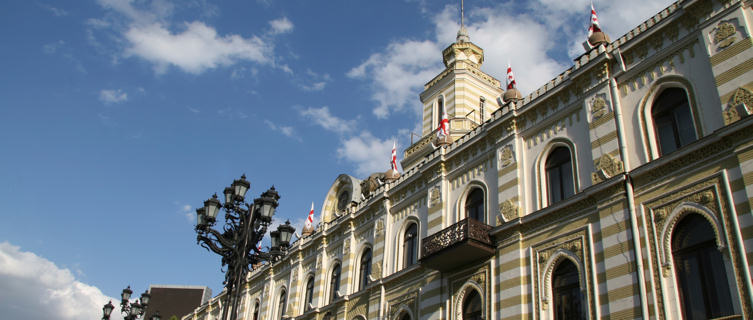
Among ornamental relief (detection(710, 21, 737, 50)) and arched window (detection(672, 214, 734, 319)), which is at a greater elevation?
ornamental relief (detection(710, 21, 737, 50))

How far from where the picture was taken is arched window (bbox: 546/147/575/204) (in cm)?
1795

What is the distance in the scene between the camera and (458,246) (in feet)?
61.0

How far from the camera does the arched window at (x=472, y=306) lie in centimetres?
1906

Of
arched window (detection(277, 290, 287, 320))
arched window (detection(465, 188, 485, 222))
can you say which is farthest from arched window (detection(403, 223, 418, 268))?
arched window (detection(277, 290, 287, 320))

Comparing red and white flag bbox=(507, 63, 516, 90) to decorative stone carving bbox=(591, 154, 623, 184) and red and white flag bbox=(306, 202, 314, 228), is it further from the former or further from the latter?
red and white flag bbox=(306, 202, 314, 228)

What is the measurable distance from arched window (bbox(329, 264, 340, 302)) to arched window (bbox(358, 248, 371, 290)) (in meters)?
1.82

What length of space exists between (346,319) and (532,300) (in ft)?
34.3

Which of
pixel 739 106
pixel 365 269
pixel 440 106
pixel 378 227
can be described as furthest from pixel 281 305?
pixel 739 106

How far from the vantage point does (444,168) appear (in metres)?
22.9

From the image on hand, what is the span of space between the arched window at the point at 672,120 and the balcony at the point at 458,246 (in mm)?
5853

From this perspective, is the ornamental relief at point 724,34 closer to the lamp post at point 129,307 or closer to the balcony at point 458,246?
the balcony at point 458,246

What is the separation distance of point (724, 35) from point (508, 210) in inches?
303

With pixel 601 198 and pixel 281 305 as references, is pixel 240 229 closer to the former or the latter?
pixel 601 198

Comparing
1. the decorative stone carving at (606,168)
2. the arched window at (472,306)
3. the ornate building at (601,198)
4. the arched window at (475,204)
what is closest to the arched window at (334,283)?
the ornate building at (601,198)
